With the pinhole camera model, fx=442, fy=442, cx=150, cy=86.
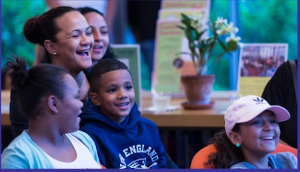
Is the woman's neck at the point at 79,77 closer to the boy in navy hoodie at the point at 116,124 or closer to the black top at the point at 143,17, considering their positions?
the boy in navy hoodie at the point at 116,124

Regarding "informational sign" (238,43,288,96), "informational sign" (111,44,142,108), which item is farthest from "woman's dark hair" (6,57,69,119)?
"informational sign" (238,43,288,96)

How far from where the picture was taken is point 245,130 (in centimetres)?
181

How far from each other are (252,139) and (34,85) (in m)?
0.88

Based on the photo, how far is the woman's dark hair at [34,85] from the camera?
1571 mm

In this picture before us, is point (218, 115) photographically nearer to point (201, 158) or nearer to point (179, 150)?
point (179, 150)

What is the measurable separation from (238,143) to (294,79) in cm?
54

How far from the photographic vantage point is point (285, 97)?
2.20 meters

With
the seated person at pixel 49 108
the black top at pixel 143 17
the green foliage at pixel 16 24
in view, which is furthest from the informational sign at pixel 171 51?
the seated person at pixel 49 108

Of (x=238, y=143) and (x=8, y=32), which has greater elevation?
(x=8, y=32)

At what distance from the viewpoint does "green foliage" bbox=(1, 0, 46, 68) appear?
3898 mm

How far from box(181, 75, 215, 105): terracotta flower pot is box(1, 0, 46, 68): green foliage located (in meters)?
1.58

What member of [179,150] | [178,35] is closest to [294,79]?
[179,150]

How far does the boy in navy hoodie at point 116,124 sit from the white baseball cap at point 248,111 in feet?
1.35

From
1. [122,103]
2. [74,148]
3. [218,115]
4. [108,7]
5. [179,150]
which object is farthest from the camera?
[108,7]
